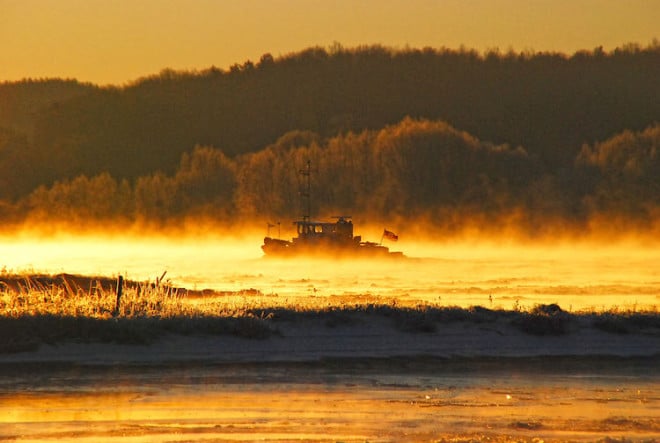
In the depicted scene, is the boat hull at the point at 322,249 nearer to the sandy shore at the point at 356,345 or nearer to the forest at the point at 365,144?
the forest at the point at 365,144

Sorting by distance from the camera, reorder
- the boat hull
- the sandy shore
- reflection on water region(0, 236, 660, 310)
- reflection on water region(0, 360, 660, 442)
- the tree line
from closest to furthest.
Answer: reflection on water region(0, 360, 660, 442)
the sandy shore
reflection on water region(0, 236, 660, 310)
the boat hull
the tree line

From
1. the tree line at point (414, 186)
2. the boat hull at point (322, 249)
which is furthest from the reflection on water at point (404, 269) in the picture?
the tree line at point (414, 186)

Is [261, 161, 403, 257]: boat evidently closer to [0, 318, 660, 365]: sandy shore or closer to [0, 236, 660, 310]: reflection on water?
[0, 236, 660, 310]: reflection on water

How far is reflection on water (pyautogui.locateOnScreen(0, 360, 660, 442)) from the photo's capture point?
1794 centimetres

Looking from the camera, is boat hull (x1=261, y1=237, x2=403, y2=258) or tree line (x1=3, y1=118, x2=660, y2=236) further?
tree line (x1=3, y1=118, x2=660, y2=236)

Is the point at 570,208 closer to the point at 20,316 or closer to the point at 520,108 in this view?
the point at 520,108

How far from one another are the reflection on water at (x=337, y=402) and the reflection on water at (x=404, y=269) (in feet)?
36.7

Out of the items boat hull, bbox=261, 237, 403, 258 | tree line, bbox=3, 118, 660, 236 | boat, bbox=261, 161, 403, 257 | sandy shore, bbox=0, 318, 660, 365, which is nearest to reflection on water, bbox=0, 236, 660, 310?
boat hull, bbox=261, 237, 403, 258

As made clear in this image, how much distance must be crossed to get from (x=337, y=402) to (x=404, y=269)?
36874 mm

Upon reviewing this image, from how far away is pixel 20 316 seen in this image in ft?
89.5

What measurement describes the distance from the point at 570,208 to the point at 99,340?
59.8 m

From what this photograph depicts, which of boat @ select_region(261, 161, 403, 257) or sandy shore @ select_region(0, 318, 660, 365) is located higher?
boat @ select_region(261, 161, 403, 257)

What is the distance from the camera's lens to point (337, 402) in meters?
20.3

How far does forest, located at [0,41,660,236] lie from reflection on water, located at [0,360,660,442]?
56.3 meters
